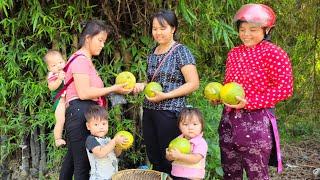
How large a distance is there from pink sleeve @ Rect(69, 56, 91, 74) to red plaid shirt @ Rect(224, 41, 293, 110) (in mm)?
961

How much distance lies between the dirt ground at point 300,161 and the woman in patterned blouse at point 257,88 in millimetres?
1938

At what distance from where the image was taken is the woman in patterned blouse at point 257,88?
2932 millimetres

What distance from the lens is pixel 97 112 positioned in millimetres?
3104

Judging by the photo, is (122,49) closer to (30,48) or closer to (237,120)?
(30,48)

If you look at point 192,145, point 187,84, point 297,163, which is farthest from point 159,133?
point 297,163

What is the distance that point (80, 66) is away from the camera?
311 cm

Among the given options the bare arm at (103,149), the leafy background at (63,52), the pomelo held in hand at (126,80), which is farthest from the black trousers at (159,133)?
the leafy background at (63,52)

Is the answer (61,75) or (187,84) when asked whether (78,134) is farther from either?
(187,84)

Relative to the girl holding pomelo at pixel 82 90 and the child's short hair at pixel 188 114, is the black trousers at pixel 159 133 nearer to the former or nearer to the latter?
the child's short hair at pixel 188 114

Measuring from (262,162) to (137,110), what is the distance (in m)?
1.48

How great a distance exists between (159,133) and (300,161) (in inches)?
106

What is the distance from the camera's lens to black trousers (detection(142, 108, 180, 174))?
3308 mm

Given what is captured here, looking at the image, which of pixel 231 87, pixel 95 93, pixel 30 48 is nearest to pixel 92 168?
pixel 95 93

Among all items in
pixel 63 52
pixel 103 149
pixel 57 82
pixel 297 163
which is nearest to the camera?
pixel 103 149
